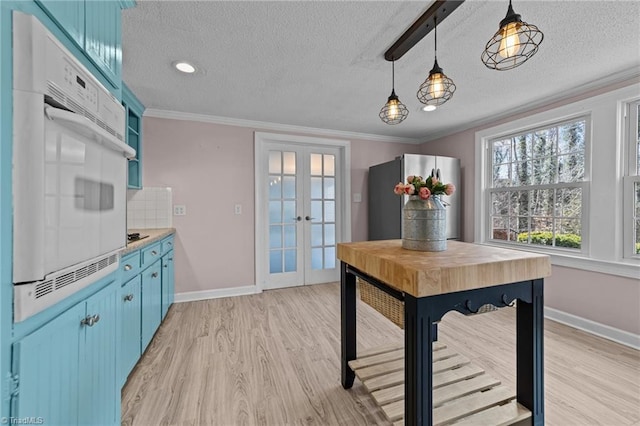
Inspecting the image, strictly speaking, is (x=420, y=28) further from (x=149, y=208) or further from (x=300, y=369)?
(x=149, y=208)

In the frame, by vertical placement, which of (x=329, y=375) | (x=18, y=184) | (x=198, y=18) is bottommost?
(x=329, y=375)

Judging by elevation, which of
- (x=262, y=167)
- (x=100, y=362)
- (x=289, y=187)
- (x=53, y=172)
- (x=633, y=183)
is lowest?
(x=100, y=362)

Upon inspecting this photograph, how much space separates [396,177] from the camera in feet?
11.2

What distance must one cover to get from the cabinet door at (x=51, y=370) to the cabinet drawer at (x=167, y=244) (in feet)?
5.48

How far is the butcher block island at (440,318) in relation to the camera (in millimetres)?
1023

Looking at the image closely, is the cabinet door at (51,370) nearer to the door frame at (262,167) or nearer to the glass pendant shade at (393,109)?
the glass pendant shade at (393,109)

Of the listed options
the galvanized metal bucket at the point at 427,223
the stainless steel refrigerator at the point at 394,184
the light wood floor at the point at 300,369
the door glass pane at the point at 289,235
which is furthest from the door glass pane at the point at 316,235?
the galvanized metal bucket at the point at 427,223

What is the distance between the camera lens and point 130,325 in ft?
5.36

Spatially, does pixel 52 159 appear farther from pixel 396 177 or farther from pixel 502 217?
pixel 502 217

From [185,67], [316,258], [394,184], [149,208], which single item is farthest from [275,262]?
[185,67]

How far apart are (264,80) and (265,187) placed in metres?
1.51

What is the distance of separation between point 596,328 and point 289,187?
344cm

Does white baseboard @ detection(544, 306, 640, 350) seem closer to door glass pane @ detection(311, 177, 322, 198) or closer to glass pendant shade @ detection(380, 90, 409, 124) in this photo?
glass pendant shade @ detection(380, 90, 409, 124)

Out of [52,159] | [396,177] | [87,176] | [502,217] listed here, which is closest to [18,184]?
[52,159]
